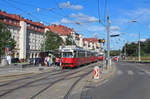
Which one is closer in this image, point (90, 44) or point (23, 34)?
point (23, 34)

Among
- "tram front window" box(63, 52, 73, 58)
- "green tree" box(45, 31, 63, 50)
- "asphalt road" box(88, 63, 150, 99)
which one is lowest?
"asphalt road" box(88, 63, 150, 99)

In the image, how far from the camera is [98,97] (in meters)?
8.20

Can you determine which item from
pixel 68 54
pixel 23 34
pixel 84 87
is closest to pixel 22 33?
pixel 23 34

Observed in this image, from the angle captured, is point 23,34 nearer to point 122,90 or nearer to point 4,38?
point 4,38

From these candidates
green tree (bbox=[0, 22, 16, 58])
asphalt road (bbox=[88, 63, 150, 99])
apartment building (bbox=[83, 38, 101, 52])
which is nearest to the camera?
asphalt road (bbox=[88, 63, 150, 99])

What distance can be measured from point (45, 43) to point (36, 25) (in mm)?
22480

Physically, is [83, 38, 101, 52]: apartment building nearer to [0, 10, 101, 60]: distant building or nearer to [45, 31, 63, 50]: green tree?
[0, 10, 101, 60]: distant building

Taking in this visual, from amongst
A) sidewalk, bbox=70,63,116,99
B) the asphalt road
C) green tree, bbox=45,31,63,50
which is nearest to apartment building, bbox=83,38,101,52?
green tree, bbox=45,31,63,50

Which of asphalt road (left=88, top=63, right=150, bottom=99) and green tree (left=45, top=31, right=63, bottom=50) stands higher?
green tree (left=45, top=31, right=63, bottom=50)

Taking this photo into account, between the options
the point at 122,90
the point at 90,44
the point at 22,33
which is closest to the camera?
the point at 122,90

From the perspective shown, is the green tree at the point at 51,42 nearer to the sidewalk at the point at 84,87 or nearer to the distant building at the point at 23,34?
the distant building at the point at 23,34

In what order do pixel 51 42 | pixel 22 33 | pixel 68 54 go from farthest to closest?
pixel 22 33, pixel 51 42, pixel 68 54

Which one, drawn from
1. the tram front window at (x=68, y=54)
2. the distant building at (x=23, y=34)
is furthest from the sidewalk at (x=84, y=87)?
the distant building at (x=23, y=34)

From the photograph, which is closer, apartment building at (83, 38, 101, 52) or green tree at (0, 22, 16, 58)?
green tree at (0, 22, 16, 58)
